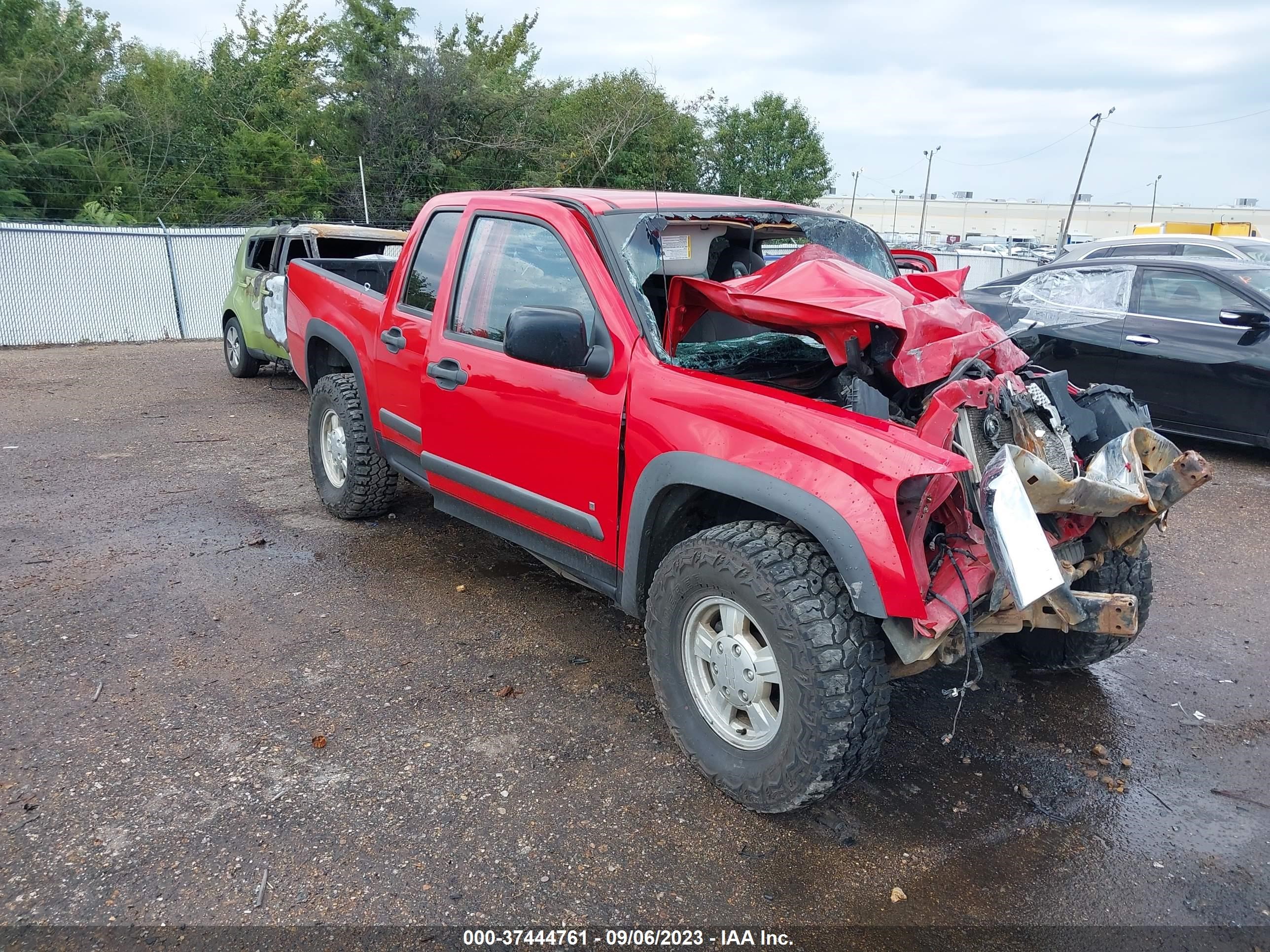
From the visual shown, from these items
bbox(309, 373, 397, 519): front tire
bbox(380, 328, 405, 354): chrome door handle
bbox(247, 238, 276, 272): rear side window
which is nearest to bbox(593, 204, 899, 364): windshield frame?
bbox(380, 328, 405, 354): chrome door handle

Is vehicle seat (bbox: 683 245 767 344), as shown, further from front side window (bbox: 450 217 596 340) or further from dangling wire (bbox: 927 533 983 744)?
dangling wire (bbox: 927 533 983 744)

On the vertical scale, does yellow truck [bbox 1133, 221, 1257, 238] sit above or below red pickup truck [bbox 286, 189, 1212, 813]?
above

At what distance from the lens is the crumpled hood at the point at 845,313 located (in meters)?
3.06

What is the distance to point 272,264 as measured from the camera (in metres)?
9.86

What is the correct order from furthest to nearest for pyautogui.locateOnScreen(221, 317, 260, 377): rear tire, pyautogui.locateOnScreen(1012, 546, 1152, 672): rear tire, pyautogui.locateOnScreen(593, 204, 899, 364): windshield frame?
pyautogui.locateOnScreen(221, 317, 260, 377): rear tire < pyautogui.locateOnScreen(1012, 546, 1152, 672): rear tire < pyautogui.locateOnScreen(593, 204, 899, 364): windshield frame

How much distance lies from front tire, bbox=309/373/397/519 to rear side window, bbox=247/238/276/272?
526 centimetres

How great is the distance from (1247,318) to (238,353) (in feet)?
33.7

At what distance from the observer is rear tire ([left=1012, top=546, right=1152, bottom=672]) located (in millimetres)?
3545

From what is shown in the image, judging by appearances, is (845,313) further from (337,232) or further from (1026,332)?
(337,232)

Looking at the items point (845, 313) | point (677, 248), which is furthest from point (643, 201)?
point (845, 313)

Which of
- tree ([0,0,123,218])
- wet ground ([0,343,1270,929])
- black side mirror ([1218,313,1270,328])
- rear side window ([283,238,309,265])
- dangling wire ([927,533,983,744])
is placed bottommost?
wet ground ([0,343,1270,929])

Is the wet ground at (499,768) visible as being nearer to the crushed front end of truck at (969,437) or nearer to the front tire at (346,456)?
the front tire at (346,456)

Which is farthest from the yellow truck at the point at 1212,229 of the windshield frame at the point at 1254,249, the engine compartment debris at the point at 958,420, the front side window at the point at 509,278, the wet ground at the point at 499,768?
the front side window at the point at 509,278

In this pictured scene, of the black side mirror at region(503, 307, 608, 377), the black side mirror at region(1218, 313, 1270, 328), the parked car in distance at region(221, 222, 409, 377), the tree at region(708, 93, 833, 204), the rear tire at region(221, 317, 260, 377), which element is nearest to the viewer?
the black side mirror at region(503, 307, 608, 377)
